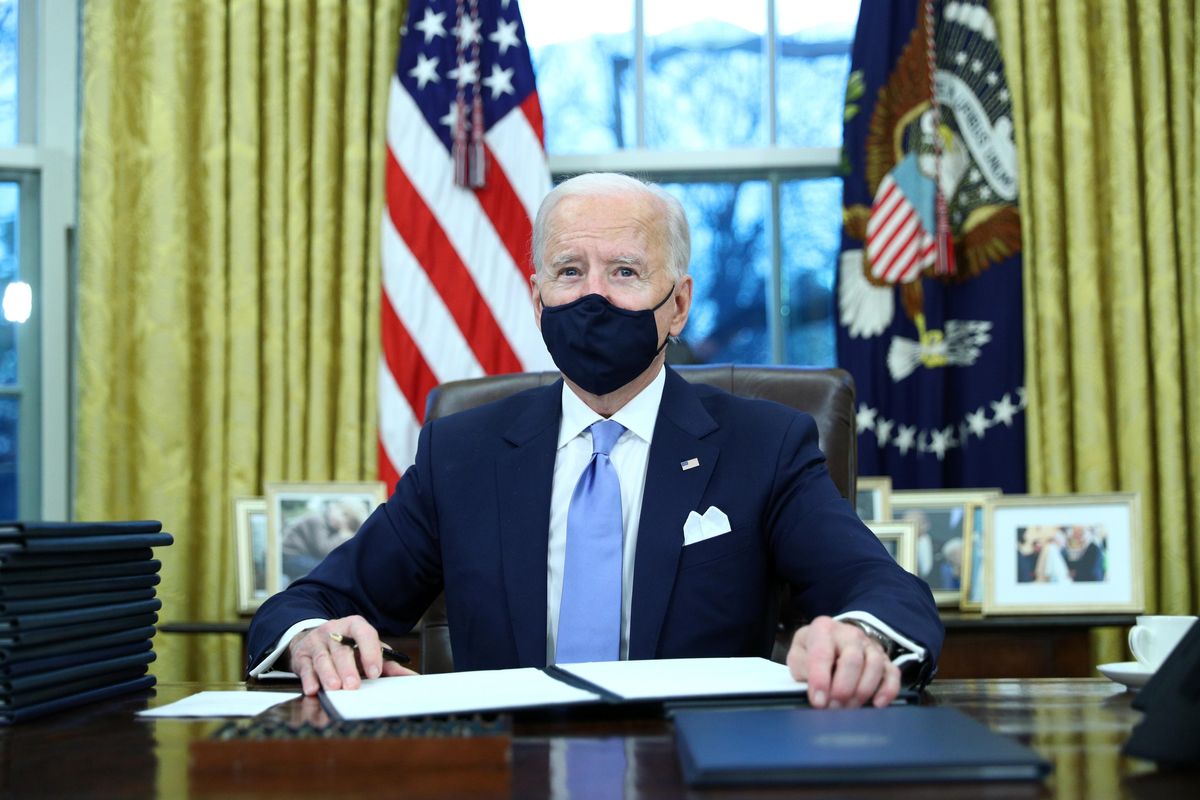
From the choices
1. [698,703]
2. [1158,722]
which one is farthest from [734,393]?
[1158,722]

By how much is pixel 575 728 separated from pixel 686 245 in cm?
104

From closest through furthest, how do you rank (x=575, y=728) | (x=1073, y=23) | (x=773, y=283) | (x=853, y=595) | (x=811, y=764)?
(x=811, y=764), (x=575, y=728), (x=853, y=595), (x=1073, y=23), (x=773, y=283)

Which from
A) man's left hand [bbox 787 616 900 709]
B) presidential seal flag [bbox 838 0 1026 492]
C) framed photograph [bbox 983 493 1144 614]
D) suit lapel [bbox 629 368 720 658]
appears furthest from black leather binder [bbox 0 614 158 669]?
presidential seal flag [bbox 838 0 1026 492]

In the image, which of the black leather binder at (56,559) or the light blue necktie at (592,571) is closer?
the black leather binder at (56,559)

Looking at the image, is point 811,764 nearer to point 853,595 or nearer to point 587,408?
point 853,595

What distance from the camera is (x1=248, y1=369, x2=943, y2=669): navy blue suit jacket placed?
5.49 ft

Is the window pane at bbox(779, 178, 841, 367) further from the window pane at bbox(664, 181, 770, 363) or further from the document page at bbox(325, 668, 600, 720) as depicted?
the document page at bbox(325, 668, 600, 720)

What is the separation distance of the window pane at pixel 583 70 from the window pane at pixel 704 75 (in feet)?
0.19

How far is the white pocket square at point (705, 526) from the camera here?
1708mm

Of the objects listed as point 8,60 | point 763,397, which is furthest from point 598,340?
point 8,60

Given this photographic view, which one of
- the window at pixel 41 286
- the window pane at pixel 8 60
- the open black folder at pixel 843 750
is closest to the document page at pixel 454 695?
the open black folder at pixel 843 750

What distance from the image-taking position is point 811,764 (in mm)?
809

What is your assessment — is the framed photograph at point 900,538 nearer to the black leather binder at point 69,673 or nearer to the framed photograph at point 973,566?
the framed photograph at point 973,566

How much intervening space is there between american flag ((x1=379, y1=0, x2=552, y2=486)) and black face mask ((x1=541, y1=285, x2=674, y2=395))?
1408 mm
